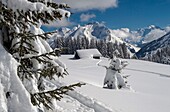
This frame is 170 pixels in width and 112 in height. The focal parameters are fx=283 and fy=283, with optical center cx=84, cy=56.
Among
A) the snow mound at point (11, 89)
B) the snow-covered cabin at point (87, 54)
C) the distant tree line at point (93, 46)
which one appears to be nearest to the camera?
the snow mound at point (11, 89)

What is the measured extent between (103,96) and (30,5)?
12060 millimetres

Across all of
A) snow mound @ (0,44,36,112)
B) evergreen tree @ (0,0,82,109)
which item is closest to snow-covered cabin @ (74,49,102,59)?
evergreen tree @ (0,0,82,109)

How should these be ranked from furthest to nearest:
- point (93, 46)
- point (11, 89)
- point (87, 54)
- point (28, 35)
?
1. point (93, 46)
2. point (87, 54)
3. point (28, 35)
4. point (11, 89)

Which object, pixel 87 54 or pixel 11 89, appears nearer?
pixel 11 89

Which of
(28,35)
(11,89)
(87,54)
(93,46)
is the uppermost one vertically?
(93,46)

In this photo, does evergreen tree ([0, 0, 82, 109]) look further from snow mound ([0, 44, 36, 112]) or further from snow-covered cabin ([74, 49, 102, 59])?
snow-covered cabin ([74, 49, 102, 59])

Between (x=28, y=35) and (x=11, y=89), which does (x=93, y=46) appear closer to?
(x=28, y=35)

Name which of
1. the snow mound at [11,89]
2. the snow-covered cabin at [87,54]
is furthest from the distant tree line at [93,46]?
the snow mound at [11,89]

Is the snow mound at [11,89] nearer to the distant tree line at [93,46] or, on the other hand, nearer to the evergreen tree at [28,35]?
the evergreen tree at [28,35]

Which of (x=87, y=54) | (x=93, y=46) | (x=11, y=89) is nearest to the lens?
(x=11, y=89)

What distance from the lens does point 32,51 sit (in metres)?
5.24

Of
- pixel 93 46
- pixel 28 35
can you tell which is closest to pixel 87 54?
pixel 93 46

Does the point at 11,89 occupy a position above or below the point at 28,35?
below

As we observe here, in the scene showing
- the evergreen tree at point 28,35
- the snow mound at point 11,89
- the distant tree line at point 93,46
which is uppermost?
the distant tree line at point 93,46
